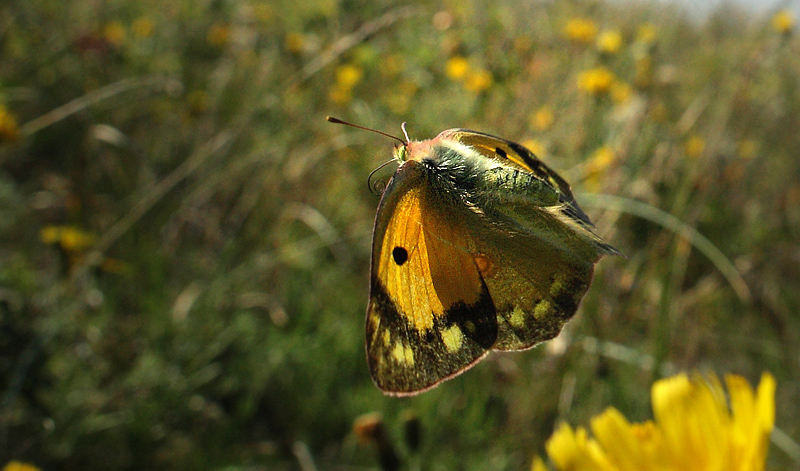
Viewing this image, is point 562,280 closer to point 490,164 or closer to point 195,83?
point 490,164

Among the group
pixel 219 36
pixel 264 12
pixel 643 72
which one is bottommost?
pixel 643 72

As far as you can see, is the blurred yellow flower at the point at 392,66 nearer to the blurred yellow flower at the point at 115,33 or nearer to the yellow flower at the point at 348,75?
the yellow flower at the point at 348,75

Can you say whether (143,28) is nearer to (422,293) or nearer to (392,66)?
(392,66)

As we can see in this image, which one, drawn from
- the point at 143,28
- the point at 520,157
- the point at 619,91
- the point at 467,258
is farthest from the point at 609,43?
the point at 143,28

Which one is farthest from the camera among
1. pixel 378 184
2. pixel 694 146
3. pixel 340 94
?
pixel 340 94

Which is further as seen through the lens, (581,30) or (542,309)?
(581,30)
